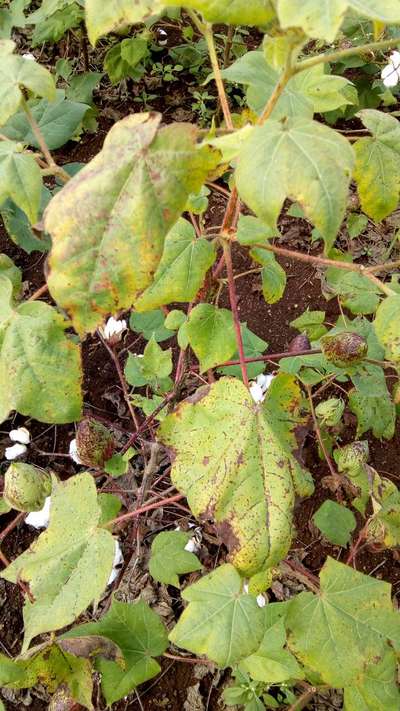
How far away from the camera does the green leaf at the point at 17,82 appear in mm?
996

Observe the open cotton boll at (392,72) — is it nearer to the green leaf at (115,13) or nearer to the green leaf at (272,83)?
the green leaf at (272,83)

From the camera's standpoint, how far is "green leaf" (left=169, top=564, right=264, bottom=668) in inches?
39.1

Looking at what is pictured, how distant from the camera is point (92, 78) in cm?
249

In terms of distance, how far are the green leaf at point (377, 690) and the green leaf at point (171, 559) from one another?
386 mm

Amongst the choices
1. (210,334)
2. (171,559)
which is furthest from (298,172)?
(171,559)

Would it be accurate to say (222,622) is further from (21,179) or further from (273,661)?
(21,179)

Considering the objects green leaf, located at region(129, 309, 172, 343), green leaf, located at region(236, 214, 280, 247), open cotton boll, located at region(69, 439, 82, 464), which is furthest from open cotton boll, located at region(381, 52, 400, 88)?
open cotton boll, located at region(69, 439, 82, 464)

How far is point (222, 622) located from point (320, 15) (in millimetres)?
844

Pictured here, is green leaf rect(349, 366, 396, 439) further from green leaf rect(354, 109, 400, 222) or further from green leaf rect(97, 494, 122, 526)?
green leaf rect(97, 494, 122, 526)

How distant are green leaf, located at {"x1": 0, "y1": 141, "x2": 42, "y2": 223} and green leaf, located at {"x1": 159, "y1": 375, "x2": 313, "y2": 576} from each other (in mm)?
389

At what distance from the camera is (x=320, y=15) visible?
614 mm

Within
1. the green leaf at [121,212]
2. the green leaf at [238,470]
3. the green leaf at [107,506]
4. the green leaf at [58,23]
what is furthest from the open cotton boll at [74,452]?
the green leaf at [58,23]

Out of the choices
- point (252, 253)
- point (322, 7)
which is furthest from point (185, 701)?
point (322, 7)

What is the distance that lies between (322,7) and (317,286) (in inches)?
68.9
